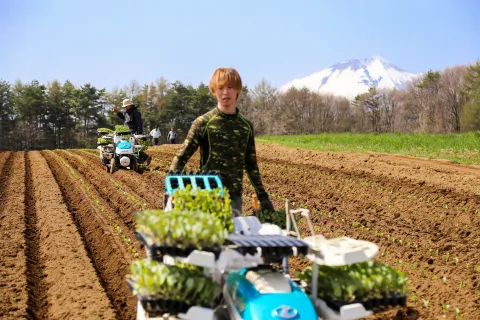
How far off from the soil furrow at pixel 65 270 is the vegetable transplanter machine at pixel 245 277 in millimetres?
2324

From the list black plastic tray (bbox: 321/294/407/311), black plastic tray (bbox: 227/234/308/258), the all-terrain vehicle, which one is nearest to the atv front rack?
black plastic tray (bbox: 227/234/308/258)

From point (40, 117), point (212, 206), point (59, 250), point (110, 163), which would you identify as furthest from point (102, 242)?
point (40, 117)

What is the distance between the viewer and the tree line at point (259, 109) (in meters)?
50.2

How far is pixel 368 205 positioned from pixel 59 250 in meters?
5.46

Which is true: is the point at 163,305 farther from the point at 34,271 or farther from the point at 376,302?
the point at 34,271

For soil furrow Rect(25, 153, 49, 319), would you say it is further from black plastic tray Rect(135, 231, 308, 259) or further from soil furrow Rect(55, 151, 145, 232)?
black plastic tray Rect(135, 231, 308, 259)

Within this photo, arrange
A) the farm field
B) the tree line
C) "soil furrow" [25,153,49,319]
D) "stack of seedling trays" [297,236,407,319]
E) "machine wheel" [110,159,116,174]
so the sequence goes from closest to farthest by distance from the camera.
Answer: "stack of seedling trays" [297,236,407,319] → "soil furrow" [25,153,49,319] → the farm field → "machine wheel" [110,159,116,174] → the tree line

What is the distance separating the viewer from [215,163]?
3.61 m

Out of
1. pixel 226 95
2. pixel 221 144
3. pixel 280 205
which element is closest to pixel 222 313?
pixel 221 144

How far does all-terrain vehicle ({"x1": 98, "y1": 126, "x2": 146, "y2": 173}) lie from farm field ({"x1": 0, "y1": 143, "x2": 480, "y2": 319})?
432 mm

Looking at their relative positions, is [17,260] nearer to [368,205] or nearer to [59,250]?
[59,250]

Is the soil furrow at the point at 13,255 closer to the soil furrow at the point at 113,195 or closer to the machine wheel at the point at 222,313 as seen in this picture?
the soil furrow at the point at 113,195

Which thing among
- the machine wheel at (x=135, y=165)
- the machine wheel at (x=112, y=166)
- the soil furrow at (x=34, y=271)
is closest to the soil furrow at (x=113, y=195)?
the machine wheel at (x=112, y=166)

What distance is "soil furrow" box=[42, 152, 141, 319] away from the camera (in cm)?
502
